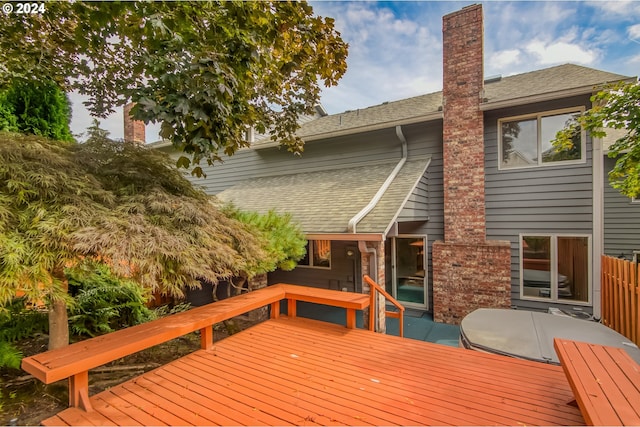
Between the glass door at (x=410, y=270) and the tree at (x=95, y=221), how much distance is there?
504 cm

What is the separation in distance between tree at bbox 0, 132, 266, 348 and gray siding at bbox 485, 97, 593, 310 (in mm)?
5983

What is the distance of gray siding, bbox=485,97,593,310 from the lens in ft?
19.9

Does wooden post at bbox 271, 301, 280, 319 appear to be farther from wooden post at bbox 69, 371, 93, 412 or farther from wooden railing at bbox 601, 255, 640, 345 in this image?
wooden railing at bbox 601, 255, 640, 345

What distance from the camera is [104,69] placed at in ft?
14.4

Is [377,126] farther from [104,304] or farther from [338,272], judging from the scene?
[104,304]

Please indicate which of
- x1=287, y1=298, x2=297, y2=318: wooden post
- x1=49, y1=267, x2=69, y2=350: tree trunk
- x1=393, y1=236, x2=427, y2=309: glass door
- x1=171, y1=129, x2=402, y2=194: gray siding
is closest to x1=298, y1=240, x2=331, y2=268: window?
x1=393, y1=236, x2=427, y2=309: glass door

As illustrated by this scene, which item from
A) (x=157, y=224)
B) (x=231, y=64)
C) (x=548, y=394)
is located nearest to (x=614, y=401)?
(x=548, y=394)

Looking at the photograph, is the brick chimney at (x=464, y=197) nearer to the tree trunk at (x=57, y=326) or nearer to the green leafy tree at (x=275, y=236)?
the green leafy tree at (x=275, y=236)

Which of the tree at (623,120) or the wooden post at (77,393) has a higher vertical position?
the tree at (623,120)

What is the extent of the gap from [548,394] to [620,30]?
6.89 meters

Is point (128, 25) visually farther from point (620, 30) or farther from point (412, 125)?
point (620, 30)

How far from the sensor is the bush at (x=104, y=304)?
455 centimetres

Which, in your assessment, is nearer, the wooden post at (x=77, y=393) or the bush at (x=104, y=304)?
the wooden post at (x=77, y=393)

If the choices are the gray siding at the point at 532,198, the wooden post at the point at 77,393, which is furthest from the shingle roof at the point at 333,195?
the wooden post at the point at 77,393
